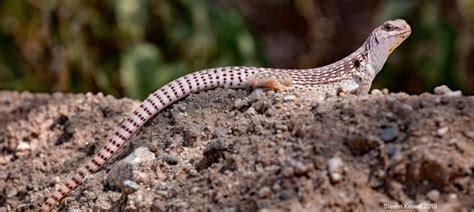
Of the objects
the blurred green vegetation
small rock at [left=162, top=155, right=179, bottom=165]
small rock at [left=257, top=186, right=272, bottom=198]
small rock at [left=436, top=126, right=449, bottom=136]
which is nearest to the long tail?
small rock at [left=162, top=155, right=179, bottom=165]

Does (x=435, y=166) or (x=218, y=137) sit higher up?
(x=218, y=137)

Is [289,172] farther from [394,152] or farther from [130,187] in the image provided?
[130,187]

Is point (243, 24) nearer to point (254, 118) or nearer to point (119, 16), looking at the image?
point (119, 16)

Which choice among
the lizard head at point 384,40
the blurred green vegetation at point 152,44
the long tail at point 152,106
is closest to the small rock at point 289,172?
the long tail at point 152,106

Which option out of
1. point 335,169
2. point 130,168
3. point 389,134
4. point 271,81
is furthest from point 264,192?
point 271,81

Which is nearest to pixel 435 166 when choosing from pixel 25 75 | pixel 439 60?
pixel 439 60

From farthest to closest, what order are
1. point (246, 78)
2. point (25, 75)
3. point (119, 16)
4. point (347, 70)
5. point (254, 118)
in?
point (25, 75) < point (119, 16) < point (347, 70) < point (246, 78) < point (254, 118)
